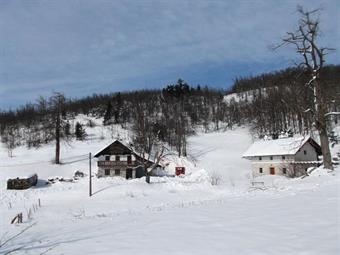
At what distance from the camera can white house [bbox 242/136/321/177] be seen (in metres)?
57.5

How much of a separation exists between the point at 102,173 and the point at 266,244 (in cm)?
5499

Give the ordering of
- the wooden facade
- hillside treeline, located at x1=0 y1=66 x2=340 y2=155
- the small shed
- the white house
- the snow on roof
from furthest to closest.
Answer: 1. hillside treeline, located at x1=0 y1=66 x2=340 y2=155
2. the wooden facade
3. the snow on roof
4. the white house
5. the small shed

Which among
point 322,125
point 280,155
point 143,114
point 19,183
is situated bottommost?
point 19,183

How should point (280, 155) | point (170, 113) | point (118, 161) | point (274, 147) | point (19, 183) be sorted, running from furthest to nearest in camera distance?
point (170, 113)
point (274, 147)
point (118, 161)
point (280, 155)
point (19, 183)

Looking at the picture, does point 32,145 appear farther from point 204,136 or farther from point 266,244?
point 266,244

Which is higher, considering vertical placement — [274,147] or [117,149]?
[117,149]

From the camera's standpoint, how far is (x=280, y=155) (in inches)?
2320

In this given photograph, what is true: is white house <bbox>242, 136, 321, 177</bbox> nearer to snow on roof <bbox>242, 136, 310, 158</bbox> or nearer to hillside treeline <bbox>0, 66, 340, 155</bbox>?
snow on roof <bbox>242, 136, 310, 158</bbox>

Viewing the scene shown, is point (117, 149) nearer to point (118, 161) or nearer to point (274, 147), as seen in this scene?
point (118, 161)

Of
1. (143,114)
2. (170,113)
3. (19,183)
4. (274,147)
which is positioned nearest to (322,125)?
(19,183)

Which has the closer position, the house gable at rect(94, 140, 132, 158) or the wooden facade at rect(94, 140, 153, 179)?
the wooden facade at rect(94, 140, 153, 179)

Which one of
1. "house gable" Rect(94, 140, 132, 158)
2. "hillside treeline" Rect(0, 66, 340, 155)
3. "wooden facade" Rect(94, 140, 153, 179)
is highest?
"hillside treeline" Rect(0, 66, 340, 155)

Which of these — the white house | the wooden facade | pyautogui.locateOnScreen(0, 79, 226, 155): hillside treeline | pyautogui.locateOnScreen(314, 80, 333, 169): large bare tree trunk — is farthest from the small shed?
pyautogui.locateOnScreen(0, 79, 226, 155): hillside treeline

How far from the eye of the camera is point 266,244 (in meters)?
7.73
